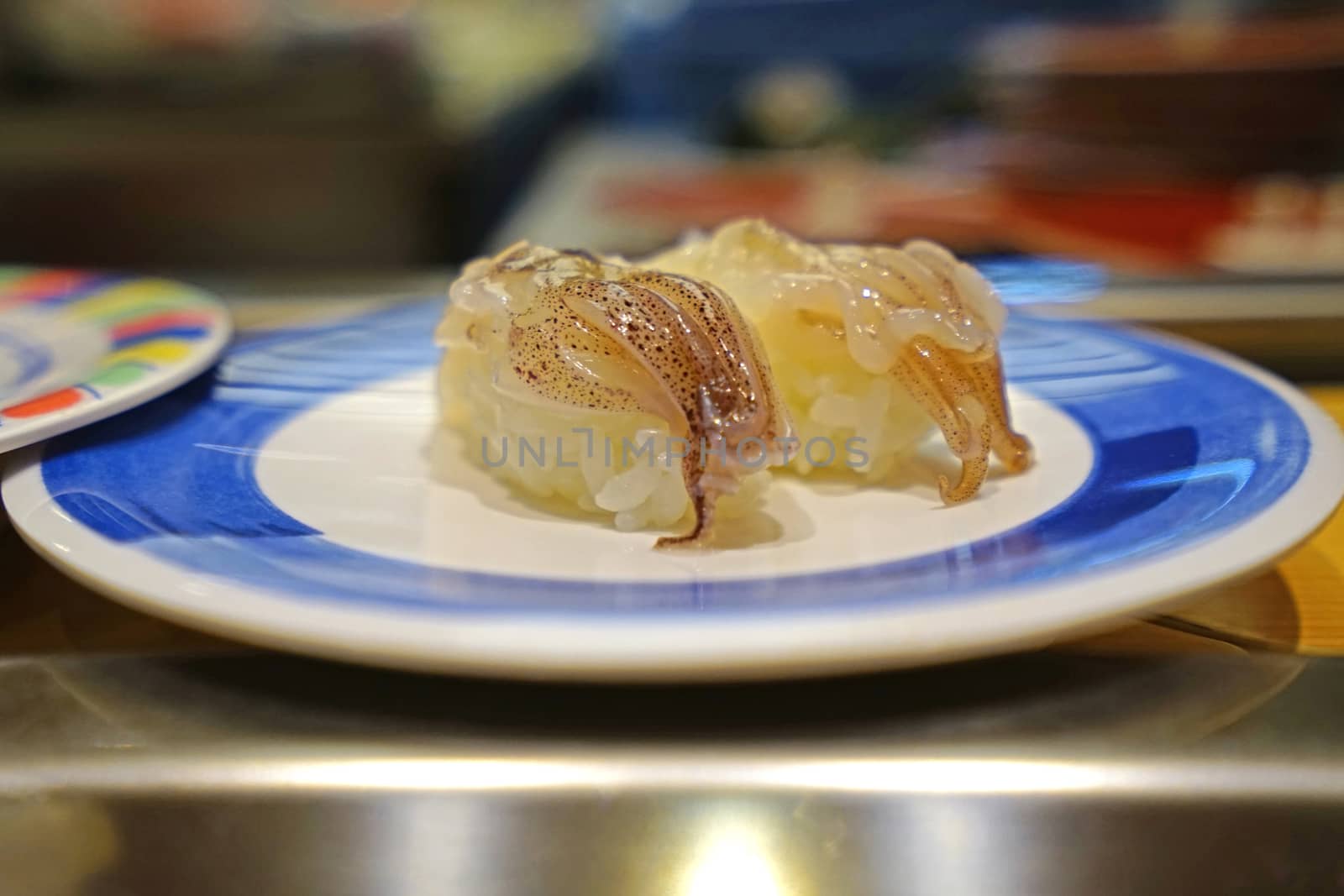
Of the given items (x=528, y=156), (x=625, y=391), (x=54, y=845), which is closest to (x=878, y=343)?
(x=625, y=391)

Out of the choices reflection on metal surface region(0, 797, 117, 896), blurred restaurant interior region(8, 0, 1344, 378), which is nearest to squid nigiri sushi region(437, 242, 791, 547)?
reflection on metal surface region(0, 797, 117, 896)

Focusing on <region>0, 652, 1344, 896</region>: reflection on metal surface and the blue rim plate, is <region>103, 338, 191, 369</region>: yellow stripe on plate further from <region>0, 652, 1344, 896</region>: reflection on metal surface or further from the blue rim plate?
<region>0, 652, 1344, 896</region>: reflection on metal surface

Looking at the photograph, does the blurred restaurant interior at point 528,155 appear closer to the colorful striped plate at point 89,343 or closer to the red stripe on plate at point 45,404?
the colorful striped plate at point 89,343

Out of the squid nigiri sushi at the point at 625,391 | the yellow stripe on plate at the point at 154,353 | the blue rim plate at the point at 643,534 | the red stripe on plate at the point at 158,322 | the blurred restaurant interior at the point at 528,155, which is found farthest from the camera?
the blurred restaurant interior at the point at 528,155

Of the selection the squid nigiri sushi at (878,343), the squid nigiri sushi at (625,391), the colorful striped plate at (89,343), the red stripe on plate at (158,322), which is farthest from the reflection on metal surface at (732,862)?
the red stripe on plate at (158,322)

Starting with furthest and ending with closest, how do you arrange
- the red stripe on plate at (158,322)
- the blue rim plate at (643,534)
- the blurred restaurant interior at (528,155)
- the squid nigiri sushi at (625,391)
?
the blurred restaurant interior at (528,155)
the red stripe on plate at (158,322)
the squid nigiri sushi at (625,391)
the blue rim plate at (643,534)
